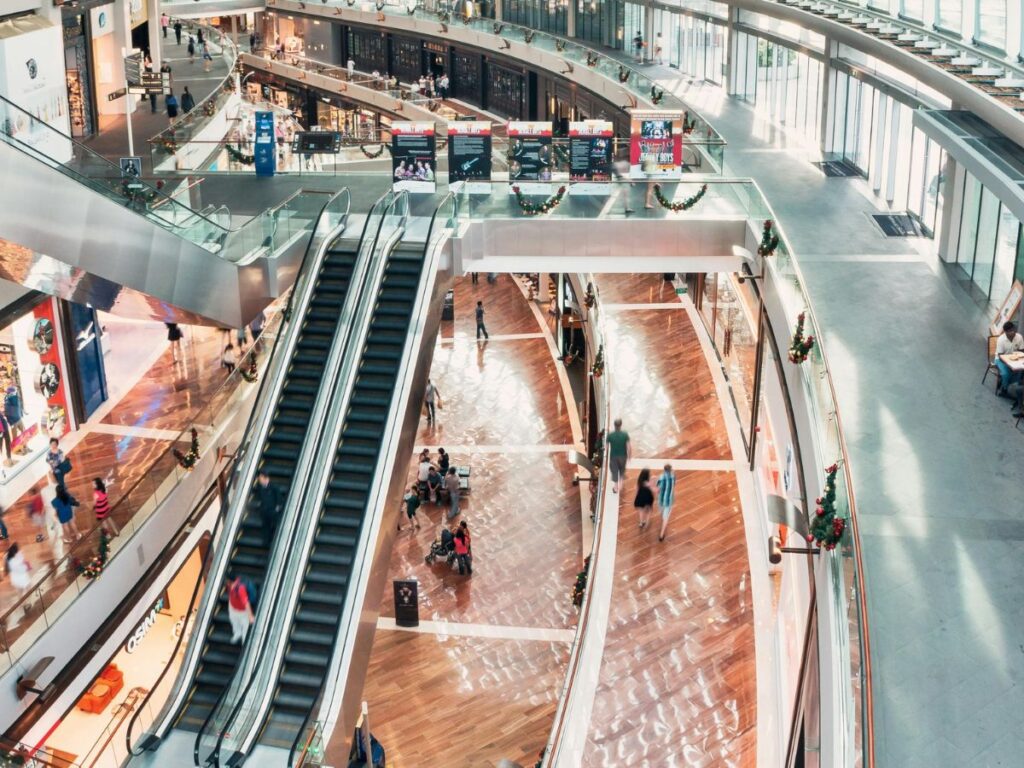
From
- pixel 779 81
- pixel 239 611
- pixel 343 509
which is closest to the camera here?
pixel 239 611

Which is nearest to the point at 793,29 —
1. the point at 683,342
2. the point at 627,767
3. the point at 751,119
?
the point at 751,119

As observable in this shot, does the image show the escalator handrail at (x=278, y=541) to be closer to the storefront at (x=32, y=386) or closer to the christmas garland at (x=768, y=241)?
the storefront at (x=32, y=386)

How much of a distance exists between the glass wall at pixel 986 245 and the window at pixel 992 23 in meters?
2.02

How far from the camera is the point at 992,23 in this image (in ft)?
58.9

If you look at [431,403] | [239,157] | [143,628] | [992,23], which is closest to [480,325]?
[431,403]

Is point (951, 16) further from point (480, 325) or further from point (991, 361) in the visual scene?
point (480, 325)

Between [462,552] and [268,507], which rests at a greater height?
[268,507]

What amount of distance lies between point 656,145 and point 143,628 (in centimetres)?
1111

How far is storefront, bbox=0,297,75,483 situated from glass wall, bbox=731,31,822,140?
15.9 m

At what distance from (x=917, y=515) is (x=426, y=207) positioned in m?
10.2

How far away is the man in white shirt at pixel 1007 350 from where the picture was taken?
534 inches

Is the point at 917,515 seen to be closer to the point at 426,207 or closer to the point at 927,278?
the point at 927,278

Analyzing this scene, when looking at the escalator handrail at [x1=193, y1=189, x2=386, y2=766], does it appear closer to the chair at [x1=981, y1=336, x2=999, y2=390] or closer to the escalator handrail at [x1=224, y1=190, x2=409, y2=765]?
the escalator handrail at [x1=224, y1=190, x2=409, y2=765]

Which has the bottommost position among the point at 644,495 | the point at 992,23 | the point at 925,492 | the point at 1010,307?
the point at 644,495
